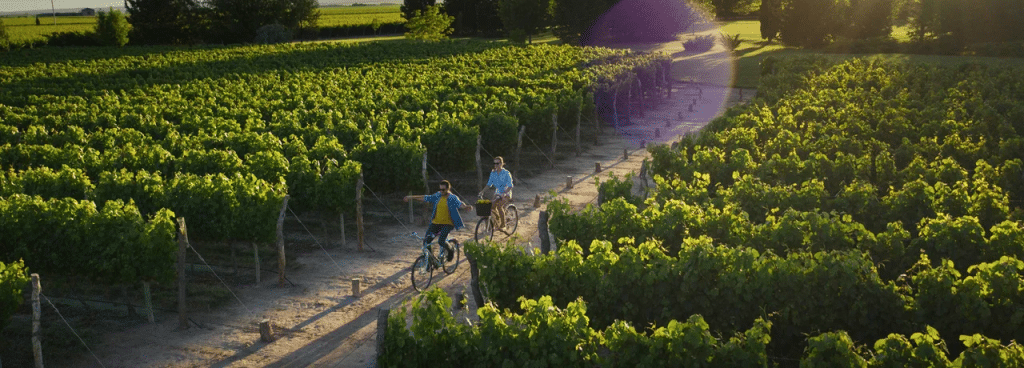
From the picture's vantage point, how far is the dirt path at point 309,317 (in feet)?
45.9

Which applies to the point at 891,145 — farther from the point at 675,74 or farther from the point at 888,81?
the point at 675,74

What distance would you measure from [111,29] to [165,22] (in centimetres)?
538

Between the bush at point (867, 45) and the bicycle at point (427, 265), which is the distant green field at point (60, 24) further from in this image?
the bicycle at point (427, 265)

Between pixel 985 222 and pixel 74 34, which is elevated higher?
pixel 74 34

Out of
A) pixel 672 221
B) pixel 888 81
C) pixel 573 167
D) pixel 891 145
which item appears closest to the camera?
pixel 672 221

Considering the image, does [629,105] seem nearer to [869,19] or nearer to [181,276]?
[181,276]

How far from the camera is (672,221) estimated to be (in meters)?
14.4

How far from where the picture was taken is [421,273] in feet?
56.7

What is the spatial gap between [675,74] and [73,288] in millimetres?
56035

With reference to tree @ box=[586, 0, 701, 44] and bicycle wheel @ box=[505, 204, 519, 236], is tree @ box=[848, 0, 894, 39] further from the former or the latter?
bicycle wheel @ box=[505, 204, 519, 236]

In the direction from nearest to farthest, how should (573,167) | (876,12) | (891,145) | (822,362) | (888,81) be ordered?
1. (822,362)
2. (891,145)
3. (573,167)
4. (888,81)
5. (876,12)

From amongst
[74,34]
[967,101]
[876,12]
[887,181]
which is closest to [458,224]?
[887,181]

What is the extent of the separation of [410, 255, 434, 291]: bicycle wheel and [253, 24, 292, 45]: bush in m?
78.7

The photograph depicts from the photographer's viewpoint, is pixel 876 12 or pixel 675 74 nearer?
pixel 675 74
